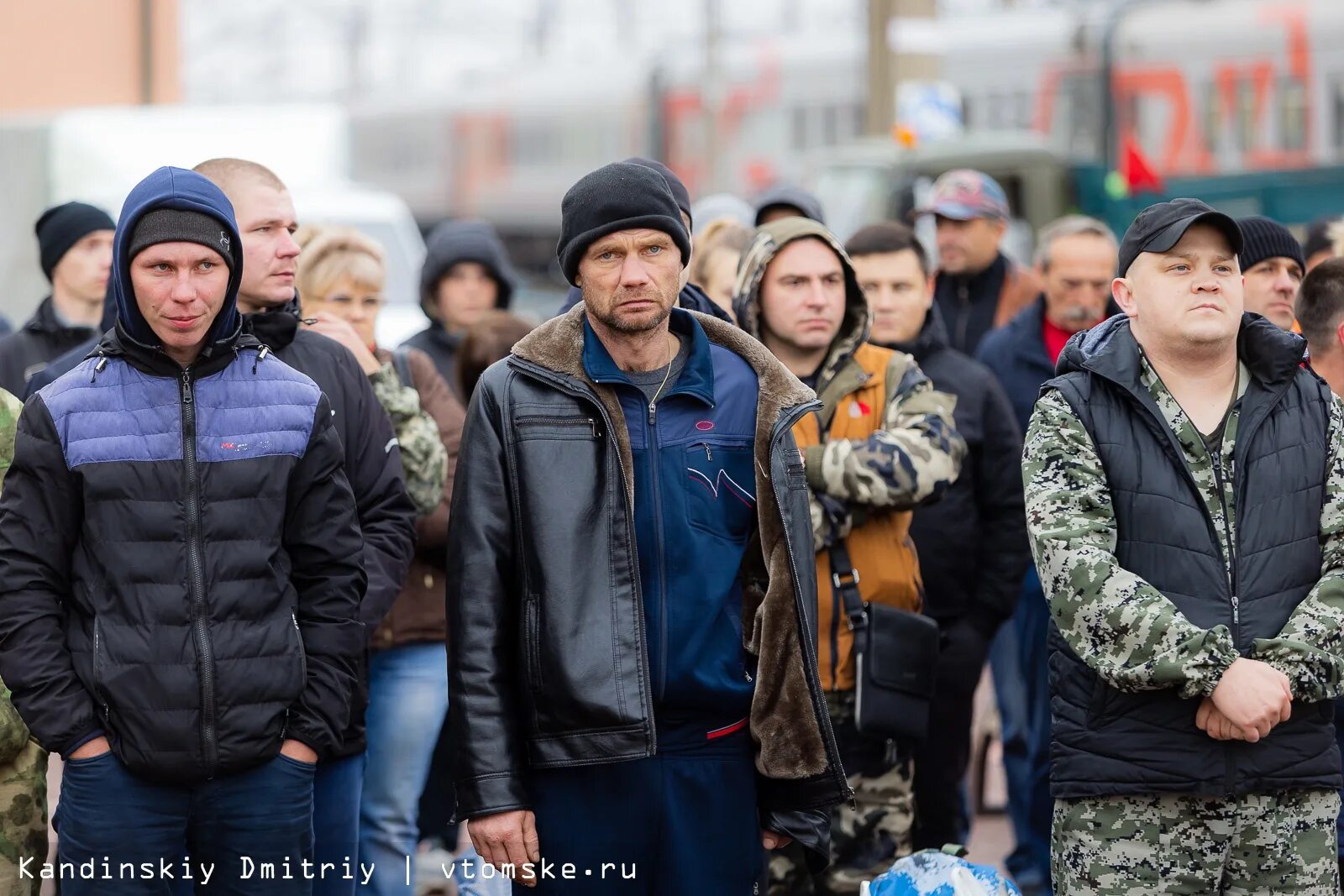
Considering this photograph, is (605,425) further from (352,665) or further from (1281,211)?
(1281,211)

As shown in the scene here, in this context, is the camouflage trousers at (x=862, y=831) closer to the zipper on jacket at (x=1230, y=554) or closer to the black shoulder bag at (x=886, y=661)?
the black shoulder bag at (x=886, y=661)

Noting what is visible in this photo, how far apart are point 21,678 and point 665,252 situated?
61.8 inches

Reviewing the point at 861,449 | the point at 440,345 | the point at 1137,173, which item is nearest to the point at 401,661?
the point at 861,449

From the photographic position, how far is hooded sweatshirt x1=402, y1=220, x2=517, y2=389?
7.17 metres

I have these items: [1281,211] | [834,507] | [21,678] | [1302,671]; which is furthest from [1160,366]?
[1281,211]

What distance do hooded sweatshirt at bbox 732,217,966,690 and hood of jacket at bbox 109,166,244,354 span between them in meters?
1.67

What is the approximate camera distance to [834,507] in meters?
4.94

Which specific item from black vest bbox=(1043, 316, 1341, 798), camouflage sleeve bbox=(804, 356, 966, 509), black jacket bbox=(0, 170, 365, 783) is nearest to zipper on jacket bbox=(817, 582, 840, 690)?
camouflage sleeve bbox=(804, 356, 966, 509)

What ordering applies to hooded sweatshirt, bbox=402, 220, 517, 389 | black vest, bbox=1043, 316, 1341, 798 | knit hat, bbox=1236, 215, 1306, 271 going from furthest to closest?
1. hooded sweatshirt, bbox=402, 220, 517, 389
2. knit hat, bbox=1236, 215, 1306, 271
3. black vest, bbox=1043, 316, 1341, 798

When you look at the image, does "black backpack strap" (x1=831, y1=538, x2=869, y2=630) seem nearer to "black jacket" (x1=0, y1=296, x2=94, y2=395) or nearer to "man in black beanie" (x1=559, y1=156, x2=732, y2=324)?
"man in black beanie" (x1=559, y1=156, x2=732, y2=324)

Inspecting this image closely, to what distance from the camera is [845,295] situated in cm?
524

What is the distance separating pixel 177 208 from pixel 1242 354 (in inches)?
94.3

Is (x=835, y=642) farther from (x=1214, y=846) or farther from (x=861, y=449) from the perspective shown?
(x=1214, y=846)

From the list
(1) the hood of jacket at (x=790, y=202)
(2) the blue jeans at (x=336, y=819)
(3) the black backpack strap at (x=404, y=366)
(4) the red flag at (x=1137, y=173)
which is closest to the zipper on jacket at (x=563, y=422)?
(2) the blue jeans at (x=336, y=819)
